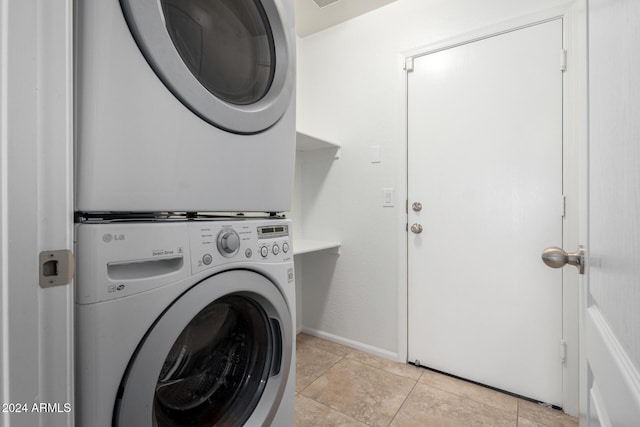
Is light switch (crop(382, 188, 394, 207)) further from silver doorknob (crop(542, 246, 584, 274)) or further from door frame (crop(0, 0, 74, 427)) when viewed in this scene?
door frame (crop(0, 0, 74, 427))

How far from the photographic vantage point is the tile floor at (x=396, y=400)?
1349mm

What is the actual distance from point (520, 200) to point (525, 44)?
0.81 m

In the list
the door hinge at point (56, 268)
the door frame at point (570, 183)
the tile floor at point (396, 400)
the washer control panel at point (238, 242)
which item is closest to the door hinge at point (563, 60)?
the door frame at point (570, 183)

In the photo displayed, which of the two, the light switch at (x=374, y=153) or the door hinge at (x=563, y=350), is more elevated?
the light switch at (x=374, y=153)

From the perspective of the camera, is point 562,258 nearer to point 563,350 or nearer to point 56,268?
point 56,268

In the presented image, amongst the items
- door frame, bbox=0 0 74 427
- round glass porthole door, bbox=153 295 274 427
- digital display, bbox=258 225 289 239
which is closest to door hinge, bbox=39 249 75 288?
door frame, bbox=0 0 74 427

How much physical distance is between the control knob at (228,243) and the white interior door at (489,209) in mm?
1352

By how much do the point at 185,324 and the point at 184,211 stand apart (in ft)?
0.84

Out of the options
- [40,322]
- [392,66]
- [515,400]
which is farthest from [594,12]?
[515,400]

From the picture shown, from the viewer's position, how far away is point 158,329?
596 mm

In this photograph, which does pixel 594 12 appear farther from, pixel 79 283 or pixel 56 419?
pixel 56 419

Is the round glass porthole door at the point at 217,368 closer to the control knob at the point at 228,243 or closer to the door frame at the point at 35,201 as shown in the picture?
the control knob at the point at 228,243

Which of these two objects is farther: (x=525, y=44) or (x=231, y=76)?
(x=525, y=44)

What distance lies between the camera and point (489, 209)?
1592mm
